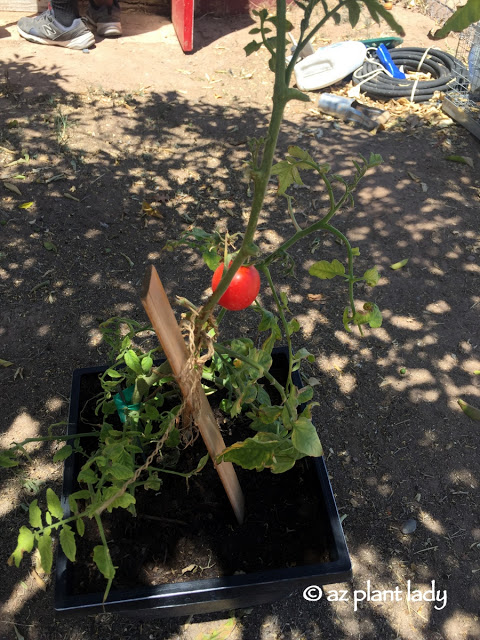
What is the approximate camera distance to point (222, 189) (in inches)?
177

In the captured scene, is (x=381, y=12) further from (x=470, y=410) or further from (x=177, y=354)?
(x=470, y=410)

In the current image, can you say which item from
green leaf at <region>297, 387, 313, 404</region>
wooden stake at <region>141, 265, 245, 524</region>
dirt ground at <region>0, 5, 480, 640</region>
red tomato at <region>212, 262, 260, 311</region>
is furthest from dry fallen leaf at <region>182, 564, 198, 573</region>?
red tomato at <region>212, 262, 260, 311</region>

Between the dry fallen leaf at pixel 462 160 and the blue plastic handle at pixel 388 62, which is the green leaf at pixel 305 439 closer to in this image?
the dry fallen leaf at pixel 462 160

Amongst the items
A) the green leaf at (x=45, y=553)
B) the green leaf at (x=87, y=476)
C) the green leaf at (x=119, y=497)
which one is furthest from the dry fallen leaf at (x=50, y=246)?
the green leaf at (x=45, y=553)

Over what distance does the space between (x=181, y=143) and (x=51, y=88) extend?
1.55 m

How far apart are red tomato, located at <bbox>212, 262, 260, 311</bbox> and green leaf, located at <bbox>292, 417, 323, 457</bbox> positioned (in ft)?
1.07

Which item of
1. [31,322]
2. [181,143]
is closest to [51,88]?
[181,143]

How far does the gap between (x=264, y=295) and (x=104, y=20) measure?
475 centimetres

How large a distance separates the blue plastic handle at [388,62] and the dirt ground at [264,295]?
66cm

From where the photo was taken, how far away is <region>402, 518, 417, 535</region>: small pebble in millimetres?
2574

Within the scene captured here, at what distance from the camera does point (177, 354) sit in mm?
1432

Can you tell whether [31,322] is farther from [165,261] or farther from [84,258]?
[165,261]

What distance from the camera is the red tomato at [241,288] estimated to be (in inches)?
57.7

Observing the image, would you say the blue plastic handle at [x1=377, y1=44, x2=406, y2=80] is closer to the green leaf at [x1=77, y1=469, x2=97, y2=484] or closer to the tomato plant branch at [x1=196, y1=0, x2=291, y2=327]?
the tomato plant branch at [x1=196, y1=0, x2=291, y2=327]
